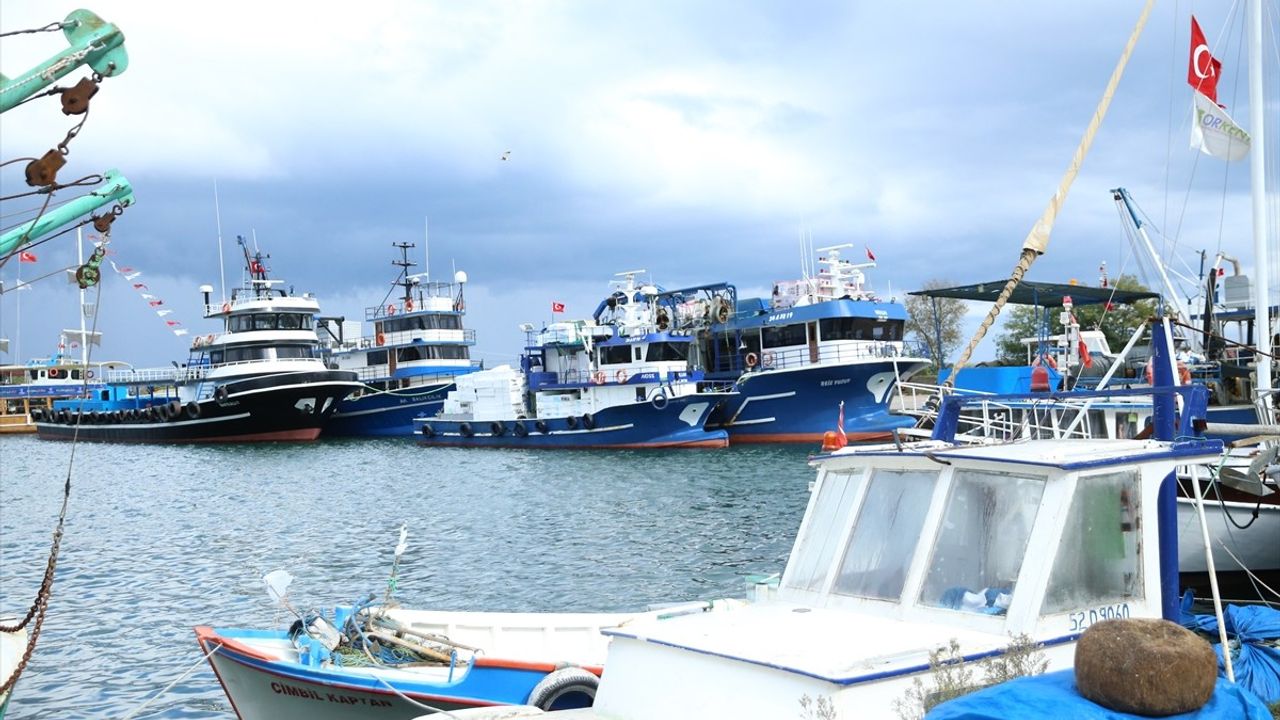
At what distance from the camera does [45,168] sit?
33.3ft

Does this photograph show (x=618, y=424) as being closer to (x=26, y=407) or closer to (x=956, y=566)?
(x=956, y=566)

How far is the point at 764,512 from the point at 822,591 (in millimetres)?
19517

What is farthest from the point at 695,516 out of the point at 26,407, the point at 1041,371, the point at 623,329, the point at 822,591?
the point at 26,407

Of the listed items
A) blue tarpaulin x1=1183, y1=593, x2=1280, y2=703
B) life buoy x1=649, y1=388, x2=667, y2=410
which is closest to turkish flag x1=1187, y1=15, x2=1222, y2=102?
blue tarpaulin x1=1183, y1=593, x2=1280, y2=703

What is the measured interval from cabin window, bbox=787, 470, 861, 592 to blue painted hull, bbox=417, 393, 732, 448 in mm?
39423

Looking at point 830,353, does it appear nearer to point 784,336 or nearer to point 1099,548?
point 784,336

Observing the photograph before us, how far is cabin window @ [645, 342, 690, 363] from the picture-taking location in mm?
51188

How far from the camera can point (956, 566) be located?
746cm

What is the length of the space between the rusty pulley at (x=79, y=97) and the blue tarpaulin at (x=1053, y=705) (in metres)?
9.57

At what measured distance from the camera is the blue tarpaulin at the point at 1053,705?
192 inches

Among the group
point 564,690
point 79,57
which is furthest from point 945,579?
point 79,57

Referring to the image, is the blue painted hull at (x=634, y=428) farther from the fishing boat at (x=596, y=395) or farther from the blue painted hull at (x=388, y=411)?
the blue painted hull at (x=388, y=411)

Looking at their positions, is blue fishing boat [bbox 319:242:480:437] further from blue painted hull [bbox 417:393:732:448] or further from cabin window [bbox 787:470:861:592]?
cabin window [bbox 787:470:861:592]

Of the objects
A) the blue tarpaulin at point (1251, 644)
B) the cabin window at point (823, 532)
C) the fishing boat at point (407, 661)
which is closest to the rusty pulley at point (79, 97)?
the fishing boat at point (407, 661)
